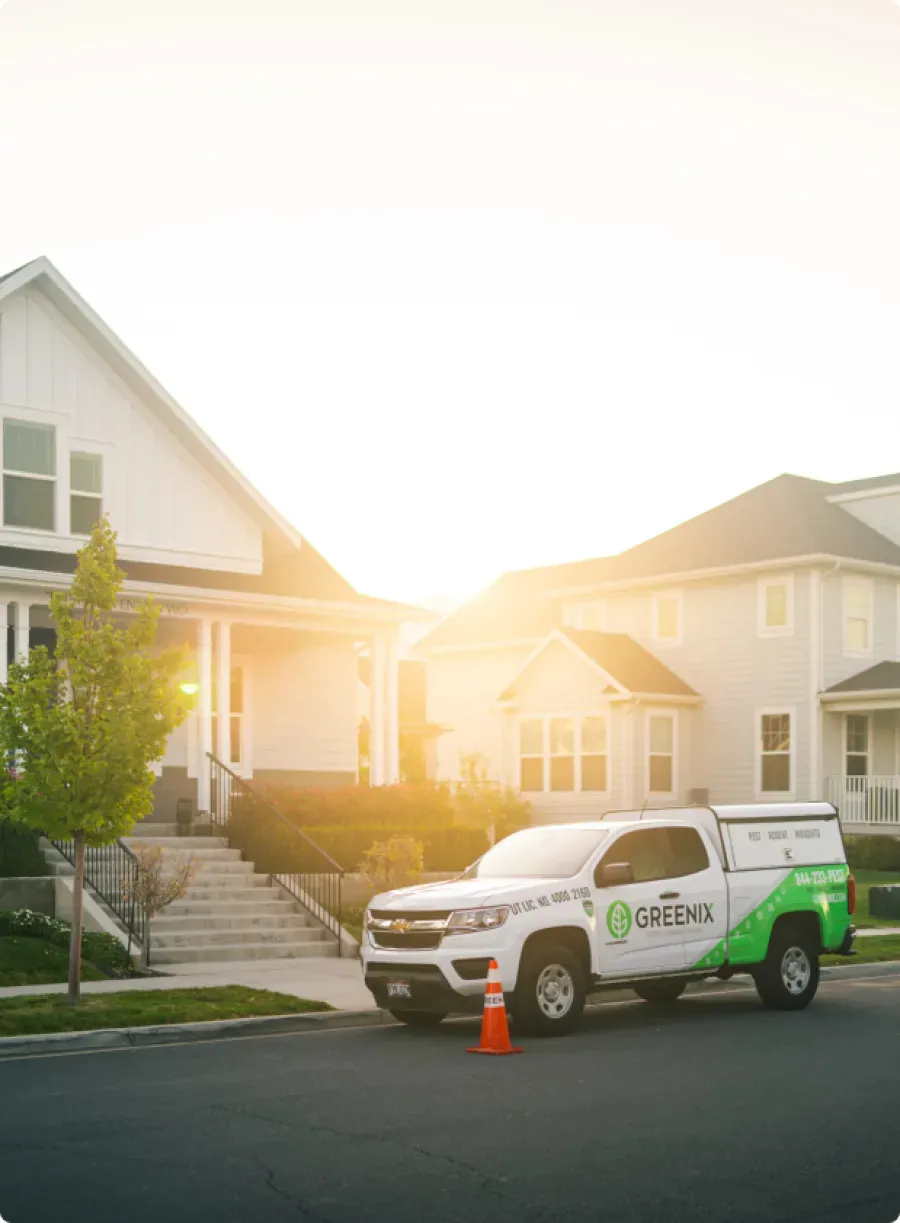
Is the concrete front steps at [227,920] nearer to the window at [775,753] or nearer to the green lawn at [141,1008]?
the green lawn at [141,1008]

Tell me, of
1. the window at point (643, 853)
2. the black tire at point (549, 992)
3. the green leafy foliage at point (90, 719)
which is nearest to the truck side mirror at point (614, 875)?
the window at point (643, 853)

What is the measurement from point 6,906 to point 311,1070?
28.2 feet

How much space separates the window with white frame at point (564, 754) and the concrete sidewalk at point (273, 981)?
21139 millimetres

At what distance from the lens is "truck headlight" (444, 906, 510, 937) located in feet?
43.9

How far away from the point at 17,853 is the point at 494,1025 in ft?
30.6

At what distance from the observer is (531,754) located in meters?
41.4

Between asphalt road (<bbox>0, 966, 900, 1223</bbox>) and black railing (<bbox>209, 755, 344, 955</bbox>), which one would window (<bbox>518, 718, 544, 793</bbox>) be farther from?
asphalt road (<bbox>0, 966, 900, 1223</bbox>)

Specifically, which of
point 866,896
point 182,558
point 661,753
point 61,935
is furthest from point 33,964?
point 661,753

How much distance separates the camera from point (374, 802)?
2423cm

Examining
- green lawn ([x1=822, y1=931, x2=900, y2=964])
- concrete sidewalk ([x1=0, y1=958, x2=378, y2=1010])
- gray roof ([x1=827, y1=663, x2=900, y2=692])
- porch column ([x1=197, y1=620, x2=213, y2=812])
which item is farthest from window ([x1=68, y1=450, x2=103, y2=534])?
gray roof ([x1=827, y1=663, x2=900, y2=692])

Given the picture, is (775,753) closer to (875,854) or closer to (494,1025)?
(875,854)

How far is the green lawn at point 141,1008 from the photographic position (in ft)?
43.7

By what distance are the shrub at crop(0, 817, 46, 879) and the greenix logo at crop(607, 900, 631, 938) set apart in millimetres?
8493

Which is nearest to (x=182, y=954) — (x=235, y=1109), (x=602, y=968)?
(x=602, y=968)
